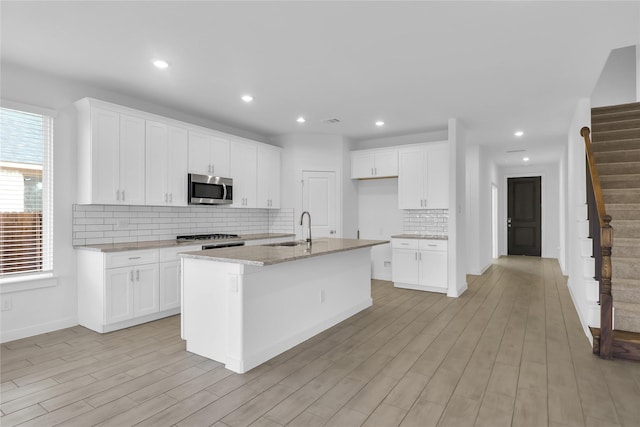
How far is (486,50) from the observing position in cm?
316

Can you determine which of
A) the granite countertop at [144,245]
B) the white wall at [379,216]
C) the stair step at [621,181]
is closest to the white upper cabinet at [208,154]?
the granite countertop at [144,245]

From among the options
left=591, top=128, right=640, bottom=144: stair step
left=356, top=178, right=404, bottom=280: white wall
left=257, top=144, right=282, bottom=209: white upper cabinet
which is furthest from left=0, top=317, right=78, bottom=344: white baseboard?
left=591, top=128, right=640, bottom=144: stair step

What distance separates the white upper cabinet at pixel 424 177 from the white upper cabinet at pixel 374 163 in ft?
0.46

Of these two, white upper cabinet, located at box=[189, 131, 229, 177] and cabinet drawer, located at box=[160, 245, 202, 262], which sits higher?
white upper cabinet, located at box=[189, 131, 229, 177]

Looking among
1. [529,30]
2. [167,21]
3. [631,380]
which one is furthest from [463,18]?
[631,380]

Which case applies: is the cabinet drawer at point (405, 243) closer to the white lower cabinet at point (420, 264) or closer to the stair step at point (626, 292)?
the white lower cabinet at point (420, 264)

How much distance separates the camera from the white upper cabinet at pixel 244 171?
5.54m

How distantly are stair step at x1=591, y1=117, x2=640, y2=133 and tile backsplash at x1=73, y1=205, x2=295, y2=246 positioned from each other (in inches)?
190

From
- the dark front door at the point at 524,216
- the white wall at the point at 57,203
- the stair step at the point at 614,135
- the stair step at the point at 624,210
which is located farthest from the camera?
the dark front door at the point at 524,216

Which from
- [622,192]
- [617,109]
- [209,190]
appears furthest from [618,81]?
[209,190]

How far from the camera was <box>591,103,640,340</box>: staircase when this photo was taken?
341 cm

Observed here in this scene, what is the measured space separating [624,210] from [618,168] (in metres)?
0.78

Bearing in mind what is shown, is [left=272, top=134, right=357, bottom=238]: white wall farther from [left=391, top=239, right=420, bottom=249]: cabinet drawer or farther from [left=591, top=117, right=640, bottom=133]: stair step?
[left=591, top=117, right=640, bottom=133]: stair step

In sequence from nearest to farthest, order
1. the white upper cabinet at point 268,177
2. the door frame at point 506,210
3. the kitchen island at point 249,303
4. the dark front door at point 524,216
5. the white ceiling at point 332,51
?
1. the white ceiling at point 332,51
2. the kitchen island at point 249,303
3. the white upper cabinet at point 268,177
4. the door frame at point 506,210
5. the dark front door at point 524,216
